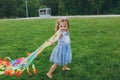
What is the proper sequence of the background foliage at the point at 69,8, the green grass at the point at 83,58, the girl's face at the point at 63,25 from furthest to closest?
1. the background foliage at the point at 69,8
2. the green grass at the point at 83,58
3. the girl's face at the point at 63,25

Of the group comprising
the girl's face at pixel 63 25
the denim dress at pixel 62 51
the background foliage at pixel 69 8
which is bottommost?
the denim dress at pixel 62 51

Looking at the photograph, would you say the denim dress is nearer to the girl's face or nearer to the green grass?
the girl's face

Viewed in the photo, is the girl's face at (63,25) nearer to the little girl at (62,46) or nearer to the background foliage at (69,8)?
the little girl at (62,46)

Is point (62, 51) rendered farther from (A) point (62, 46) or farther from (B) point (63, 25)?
(B) point (63, 25)

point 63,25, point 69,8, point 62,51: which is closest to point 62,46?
point 62,51

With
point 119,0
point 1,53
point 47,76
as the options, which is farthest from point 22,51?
point 119,0

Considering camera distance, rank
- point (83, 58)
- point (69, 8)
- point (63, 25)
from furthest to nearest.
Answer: point (69, 8) < point (83, 58) < point (63, 25)

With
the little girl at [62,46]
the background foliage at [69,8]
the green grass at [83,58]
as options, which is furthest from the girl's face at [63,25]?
A: the background foliage at [69,8]

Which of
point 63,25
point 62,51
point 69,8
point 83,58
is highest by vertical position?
point 69,8

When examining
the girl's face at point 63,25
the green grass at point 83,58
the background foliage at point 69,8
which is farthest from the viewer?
the background foliage at point 69,8

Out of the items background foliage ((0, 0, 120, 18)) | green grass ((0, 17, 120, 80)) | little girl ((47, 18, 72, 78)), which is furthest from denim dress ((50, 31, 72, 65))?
background foliage ((0, 0, 120, 18))

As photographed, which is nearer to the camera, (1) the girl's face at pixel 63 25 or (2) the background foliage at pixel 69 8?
(1) the girl's face at pixel 63 25

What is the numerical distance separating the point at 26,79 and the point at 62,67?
0.94 metres

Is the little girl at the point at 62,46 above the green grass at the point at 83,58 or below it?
above
